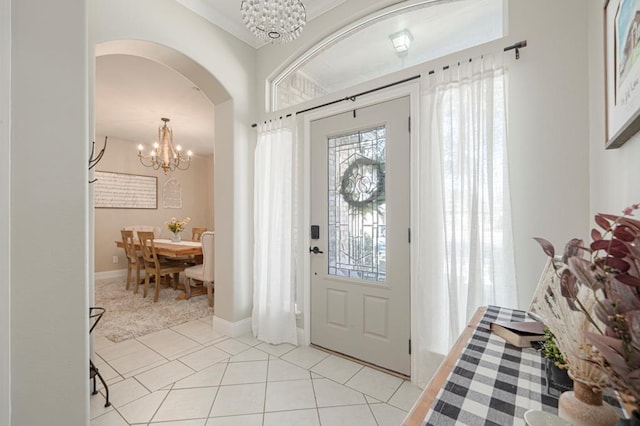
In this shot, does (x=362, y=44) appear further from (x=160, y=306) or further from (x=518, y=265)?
(x=160, y=306)

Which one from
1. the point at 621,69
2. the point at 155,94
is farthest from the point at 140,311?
the point at 621,69

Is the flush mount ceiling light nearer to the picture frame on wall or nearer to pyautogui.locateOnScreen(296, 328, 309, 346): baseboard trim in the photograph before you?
the picture frame on wall

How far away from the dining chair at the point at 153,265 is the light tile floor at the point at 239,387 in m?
1.44

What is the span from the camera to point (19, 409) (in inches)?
42.7

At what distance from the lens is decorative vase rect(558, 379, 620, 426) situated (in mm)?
548

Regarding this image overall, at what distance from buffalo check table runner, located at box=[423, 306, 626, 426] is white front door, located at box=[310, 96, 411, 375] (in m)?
1.24

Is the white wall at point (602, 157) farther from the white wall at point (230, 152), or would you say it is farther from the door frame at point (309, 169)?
the white wall at point (230, 152)

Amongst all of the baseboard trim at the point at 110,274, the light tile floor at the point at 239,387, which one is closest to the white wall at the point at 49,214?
the light tile floor at the point at 239,387

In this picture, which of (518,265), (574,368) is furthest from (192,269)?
(574,368)

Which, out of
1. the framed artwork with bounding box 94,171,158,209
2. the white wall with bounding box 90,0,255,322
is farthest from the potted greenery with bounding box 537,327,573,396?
the framed artwork with bounding box 94,171,158,209


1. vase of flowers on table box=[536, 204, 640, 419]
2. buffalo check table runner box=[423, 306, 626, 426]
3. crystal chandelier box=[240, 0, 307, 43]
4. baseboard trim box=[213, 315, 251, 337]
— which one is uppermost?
crystal chandelier box=[240, 0, 307, 43]

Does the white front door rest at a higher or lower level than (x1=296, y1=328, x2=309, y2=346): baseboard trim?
higher

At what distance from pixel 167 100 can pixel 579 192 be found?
4.81 m

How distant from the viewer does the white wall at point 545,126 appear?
1.57 metres
